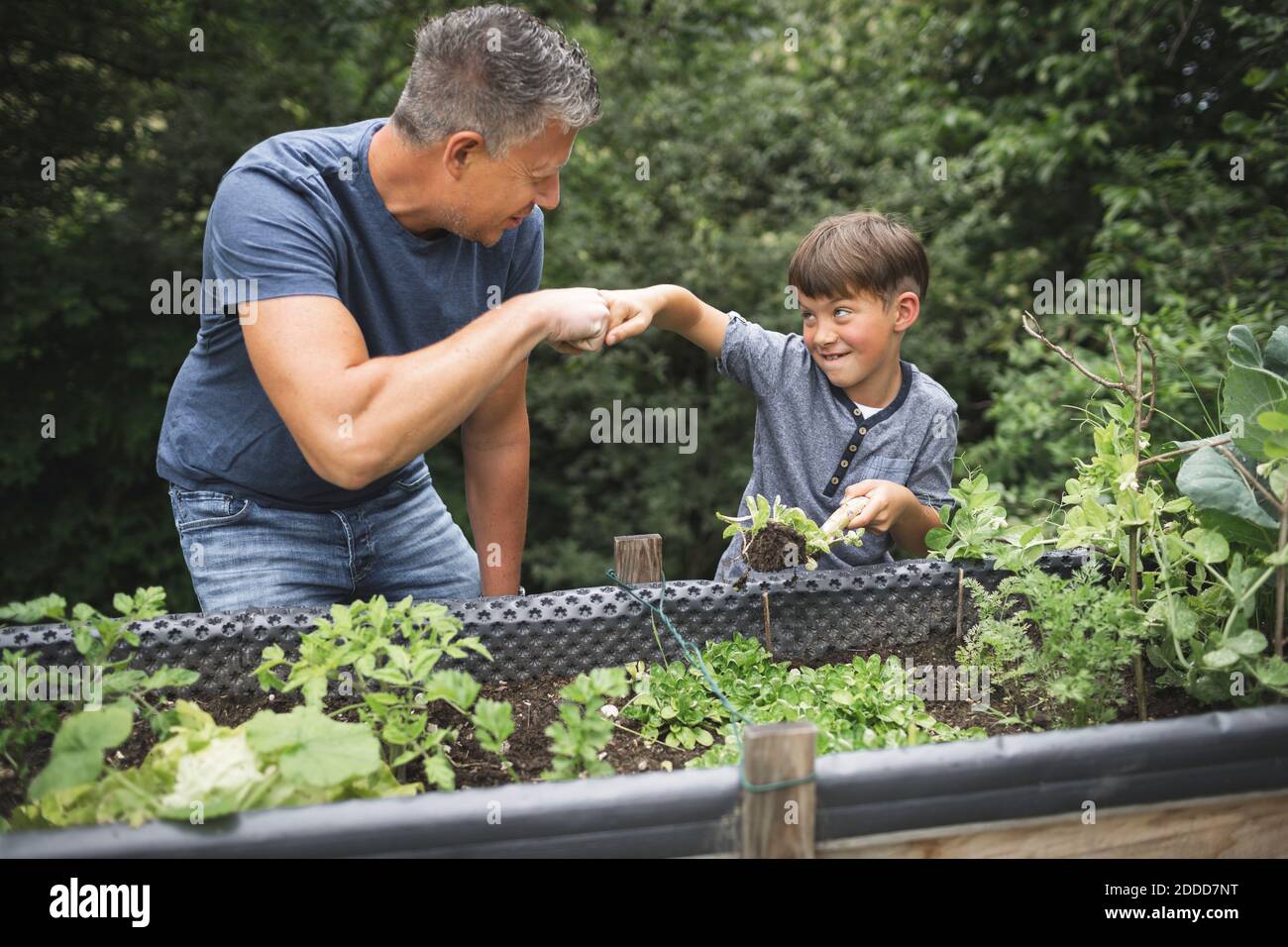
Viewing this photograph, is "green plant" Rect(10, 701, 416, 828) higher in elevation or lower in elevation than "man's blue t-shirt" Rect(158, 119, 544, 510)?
lower

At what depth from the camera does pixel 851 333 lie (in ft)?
7.62

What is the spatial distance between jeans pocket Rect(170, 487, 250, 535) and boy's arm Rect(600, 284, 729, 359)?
0.84 meters

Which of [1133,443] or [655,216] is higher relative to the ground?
[655,216]

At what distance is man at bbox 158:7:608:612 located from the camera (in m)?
1.66

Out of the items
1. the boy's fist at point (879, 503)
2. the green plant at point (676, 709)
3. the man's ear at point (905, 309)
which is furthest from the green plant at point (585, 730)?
the man's ear at point (905, 309)

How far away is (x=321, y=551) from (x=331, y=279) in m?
0.67

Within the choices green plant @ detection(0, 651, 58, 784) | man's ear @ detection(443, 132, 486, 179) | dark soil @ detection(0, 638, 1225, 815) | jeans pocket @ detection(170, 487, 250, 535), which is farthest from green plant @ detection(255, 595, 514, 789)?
man's ear @ detection(443, 132, 486, 179)

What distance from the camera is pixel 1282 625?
159 centimetres

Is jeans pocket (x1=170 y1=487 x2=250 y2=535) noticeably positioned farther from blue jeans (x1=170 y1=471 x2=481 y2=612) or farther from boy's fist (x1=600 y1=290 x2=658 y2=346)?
boy's fist (x1=600 y1=290 x2=658 y2=346)

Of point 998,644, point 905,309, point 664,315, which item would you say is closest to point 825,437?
point 905,309

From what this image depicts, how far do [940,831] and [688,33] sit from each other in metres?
5.53

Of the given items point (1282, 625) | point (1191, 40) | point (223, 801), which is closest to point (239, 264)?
point (223, 801)

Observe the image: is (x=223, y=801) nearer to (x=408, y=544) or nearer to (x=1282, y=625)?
(x=408, y=544)
